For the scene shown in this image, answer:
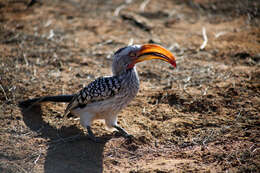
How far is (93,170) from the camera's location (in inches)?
152

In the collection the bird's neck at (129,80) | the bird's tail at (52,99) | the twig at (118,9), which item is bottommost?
the bird's tail at (52,99)

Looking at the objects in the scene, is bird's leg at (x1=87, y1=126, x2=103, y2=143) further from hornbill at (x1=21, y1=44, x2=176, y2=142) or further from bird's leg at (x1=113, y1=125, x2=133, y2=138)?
bird's leg at (x1=113, y1=125, x2=133, y2=138)

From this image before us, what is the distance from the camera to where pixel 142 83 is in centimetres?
586

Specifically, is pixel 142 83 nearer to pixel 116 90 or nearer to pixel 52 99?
pixel 116 90

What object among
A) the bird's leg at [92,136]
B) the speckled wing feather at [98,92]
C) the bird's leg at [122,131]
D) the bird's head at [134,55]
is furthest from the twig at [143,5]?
the bird's leg at [92,136]

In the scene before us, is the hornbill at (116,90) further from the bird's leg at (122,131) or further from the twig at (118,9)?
the twig at (118,9)

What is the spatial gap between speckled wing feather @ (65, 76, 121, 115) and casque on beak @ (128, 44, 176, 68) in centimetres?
32

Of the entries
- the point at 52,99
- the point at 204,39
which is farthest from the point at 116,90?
the point at 204,39

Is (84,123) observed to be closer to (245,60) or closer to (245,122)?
(245,122)

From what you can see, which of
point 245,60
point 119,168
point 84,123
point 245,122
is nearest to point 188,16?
point 245,60

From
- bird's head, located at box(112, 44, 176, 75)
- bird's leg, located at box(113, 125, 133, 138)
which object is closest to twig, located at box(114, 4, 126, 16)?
bird's head, located at box(112, 44, 176, 75)

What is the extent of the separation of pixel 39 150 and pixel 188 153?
5.87 feet

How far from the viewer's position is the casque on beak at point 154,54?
4367 mm

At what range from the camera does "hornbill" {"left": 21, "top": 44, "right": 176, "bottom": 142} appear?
14.4ft
